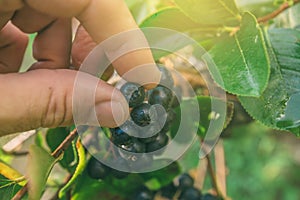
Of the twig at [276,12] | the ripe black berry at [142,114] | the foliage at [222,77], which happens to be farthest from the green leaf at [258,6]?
the ripe black berry at [142,114]

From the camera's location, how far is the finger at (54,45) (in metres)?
0.94

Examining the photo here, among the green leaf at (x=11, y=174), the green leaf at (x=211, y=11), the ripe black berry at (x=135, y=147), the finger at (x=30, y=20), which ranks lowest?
the ripe black berry at (x=135, y=147)

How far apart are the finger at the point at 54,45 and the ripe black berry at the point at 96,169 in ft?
0.66

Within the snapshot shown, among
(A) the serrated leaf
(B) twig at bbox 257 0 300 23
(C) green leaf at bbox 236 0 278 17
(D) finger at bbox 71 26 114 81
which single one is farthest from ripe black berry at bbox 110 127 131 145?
(C) green leaf at bbox 236 0 278 17

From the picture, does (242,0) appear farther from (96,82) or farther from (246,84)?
(96,82)

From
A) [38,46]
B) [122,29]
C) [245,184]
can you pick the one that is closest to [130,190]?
[38,46]

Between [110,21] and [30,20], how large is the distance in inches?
8.1

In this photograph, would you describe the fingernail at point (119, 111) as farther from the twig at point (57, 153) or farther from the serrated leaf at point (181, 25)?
the serrated leaf at point (181, 25)

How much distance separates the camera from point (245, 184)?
3.38m

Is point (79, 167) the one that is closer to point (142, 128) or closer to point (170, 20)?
point (142, 128)

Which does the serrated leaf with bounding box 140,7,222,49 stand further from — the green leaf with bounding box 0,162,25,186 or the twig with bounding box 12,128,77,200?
the green leaf with bounding box 0,162,25,186

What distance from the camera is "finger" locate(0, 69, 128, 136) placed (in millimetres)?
739

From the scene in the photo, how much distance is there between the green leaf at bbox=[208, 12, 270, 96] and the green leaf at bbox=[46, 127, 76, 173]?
1.06 ft

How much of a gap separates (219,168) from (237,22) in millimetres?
547
